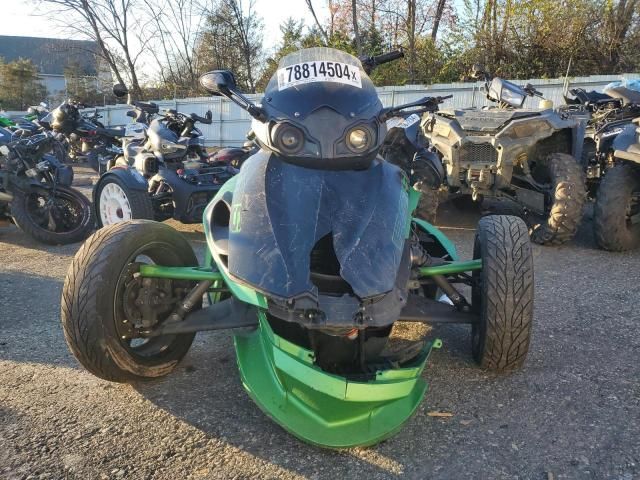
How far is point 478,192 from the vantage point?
680 cm

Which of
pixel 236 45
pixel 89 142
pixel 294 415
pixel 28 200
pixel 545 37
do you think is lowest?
pixel 294 415

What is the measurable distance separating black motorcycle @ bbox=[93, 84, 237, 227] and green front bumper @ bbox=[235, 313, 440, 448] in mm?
4207

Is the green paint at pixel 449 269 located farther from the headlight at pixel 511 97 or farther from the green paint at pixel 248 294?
the headlight at pixel 511 97

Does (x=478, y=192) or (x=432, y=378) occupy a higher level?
(x=478, y=192)

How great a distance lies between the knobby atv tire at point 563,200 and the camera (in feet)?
20.0

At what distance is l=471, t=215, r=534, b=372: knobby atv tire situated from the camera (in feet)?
8.96

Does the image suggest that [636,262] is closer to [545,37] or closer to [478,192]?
[478,192]

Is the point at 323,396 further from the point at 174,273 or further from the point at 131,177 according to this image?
the point at 131,177

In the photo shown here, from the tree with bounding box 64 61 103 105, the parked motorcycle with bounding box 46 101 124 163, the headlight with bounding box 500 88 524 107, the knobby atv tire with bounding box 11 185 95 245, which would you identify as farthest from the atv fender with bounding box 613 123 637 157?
the tree with bounding box 64 61 103 105

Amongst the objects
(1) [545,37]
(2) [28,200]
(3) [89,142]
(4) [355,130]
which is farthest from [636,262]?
(1) [545,37]

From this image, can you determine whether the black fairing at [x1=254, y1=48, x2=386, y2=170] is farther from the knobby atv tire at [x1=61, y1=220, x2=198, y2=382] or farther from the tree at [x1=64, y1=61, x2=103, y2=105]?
the tree at [x1=64, y1=61, x2=103, y2=105]

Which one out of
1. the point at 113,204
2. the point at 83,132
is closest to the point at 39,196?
the point at 113,204

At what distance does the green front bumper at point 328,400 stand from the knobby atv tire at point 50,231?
501 centimetres

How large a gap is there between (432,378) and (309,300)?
48.9 inches
